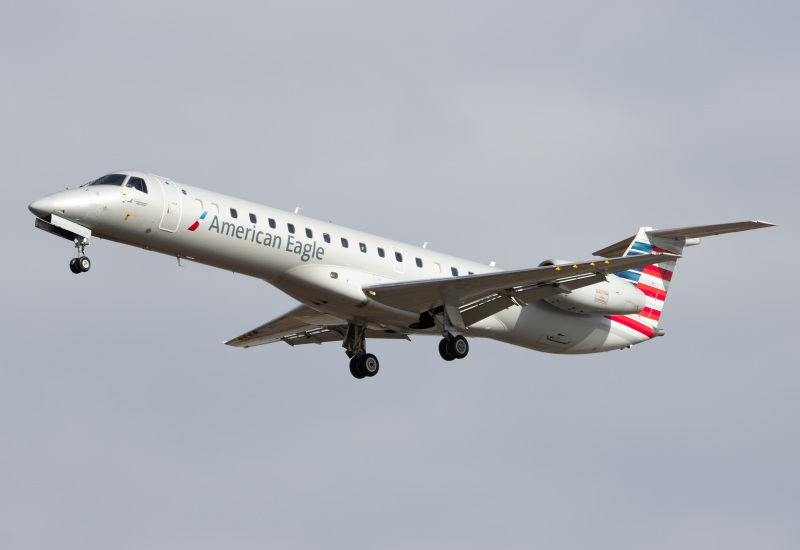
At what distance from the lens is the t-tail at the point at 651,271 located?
30.3 metres

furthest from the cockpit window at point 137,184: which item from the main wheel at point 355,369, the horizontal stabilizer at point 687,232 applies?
the horizontal stabilizer at point 687,232

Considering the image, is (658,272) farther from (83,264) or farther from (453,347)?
(83,264)

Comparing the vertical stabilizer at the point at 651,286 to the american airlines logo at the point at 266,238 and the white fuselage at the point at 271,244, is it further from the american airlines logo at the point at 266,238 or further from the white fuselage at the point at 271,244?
the american airlines logo at the point at 266,238

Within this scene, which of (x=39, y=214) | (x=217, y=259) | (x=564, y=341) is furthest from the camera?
(x=564, y=341)

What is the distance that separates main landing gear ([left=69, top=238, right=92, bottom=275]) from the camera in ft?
77.2

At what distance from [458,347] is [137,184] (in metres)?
8.13

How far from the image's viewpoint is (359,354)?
95.5ft

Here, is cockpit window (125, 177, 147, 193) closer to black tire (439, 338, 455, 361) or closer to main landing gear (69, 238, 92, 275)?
main landing gear (69, 238, 92, 275)

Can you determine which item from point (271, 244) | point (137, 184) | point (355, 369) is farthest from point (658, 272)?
point (137, 184)

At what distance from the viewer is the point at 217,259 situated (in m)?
25.2

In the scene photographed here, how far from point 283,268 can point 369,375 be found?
4744 millimetres

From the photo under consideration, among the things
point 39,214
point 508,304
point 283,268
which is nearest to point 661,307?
point 508,304

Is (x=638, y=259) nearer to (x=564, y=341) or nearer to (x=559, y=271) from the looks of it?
(x=559, y=271)

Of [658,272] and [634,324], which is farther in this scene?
[658,272]
